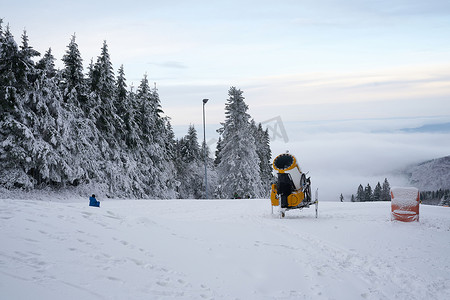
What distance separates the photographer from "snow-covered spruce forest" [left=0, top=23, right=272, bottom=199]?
2086 centimetres

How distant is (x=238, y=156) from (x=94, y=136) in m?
16.3

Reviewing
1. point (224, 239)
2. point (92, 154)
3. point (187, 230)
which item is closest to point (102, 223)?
point (187, 230)

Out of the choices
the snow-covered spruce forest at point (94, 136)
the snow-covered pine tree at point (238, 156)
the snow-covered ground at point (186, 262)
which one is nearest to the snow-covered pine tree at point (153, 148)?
the snow-covered spruce forest at point (94, 136)

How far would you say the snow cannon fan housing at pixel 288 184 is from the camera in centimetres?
1722

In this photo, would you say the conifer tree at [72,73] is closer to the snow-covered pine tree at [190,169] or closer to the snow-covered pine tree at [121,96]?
the snow-covered pine tree at [121,96]

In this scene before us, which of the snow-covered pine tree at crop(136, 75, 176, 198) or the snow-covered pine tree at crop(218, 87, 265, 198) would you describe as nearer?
the snow-covered pine tree at crop(136, 75, 176, 198)

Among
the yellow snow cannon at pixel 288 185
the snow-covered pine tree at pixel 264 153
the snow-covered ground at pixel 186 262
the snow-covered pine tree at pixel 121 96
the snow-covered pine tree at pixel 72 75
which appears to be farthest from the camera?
the snow-covered pine tree at pixel 264 153

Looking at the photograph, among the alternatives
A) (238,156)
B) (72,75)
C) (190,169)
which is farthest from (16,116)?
(190,169)

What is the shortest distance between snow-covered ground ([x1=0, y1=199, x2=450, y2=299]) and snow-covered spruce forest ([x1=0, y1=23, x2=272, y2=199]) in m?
14.5

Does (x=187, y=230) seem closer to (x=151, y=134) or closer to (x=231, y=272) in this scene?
(x=231, y=272)

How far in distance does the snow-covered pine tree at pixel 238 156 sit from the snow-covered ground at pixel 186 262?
92.9 feet

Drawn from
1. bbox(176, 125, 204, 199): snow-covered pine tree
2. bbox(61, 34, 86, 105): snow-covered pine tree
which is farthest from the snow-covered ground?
bbox(176, 125, 204, 199): snow-covered pine tree

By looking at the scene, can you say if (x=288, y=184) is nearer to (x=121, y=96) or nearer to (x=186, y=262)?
(x=186, y=262)

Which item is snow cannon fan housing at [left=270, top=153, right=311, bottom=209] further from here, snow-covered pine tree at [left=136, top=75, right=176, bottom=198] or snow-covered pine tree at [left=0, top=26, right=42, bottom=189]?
snow-covered pine tree at [left=136, top=75, right=176, bottom=198]
